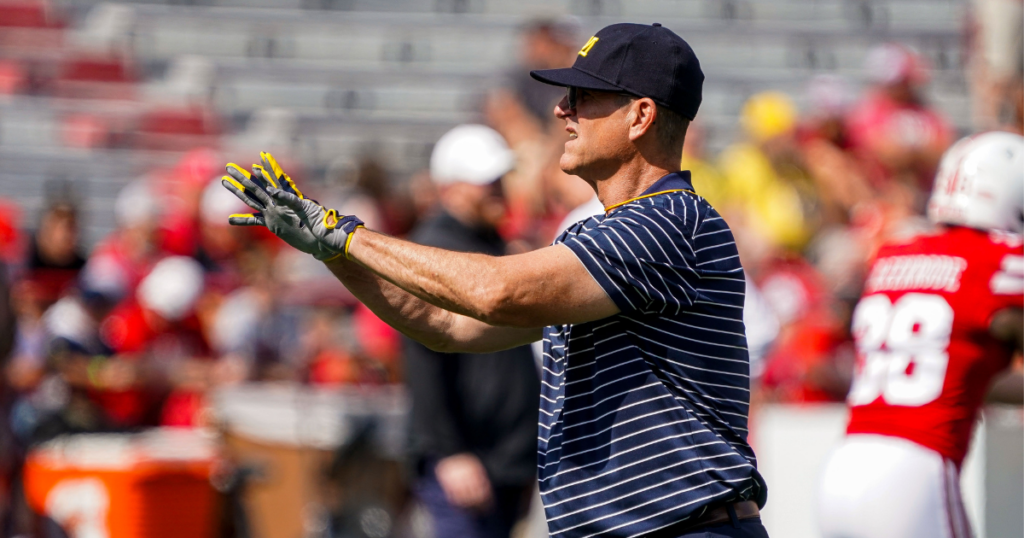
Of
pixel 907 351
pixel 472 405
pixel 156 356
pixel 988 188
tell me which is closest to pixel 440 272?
pixel 907 351

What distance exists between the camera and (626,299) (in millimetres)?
2725

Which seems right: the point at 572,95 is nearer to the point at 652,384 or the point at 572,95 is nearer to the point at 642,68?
the point at 642,68

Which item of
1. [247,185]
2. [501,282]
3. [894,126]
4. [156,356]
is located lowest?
[156,356]

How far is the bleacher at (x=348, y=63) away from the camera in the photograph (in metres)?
13.2

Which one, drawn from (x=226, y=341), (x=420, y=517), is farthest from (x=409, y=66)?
(x=420, y=517)

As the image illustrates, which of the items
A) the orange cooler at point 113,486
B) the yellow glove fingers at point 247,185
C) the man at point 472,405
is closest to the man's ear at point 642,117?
the yellow glove fingers at point 247,185

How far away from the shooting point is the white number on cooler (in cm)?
405

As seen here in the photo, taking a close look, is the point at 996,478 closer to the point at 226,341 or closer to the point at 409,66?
the point at 226,341

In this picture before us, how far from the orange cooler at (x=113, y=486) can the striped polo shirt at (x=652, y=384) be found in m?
4.56

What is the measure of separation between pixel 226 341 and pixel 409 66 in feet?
19.9

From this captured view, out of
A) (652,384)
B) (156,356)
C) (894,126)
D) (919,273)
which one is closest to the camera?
(652,384)

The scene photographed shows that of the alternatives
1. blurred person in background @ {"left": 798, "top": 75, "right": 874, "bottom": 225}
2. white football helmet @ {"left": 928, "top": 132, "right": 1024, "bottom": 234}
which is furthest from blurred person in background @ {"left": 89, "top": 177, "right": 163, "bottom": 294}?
white football helmet @ {"left": 928, "top": 132, "right": 1024, "bottom": 234}

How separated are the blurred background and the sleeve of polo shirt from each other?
1940mm

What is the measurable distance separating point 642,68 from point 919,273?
169 cm
